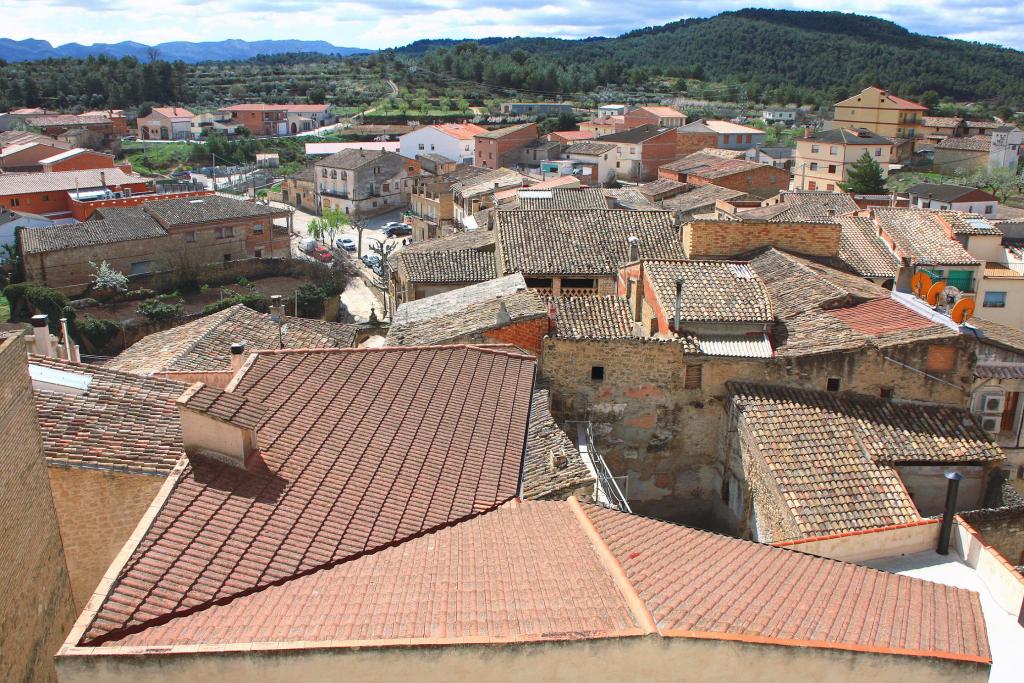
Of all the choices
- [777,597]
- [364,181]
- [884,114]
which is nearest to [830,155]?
[884,114]

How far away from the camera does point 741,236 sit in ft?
77.6

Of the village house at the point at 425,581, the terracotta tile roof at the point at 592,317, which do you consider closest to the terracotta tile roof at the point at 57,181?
the terracotta tile roof at the point at 592,317

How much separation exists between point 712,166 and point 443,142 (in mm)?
34240

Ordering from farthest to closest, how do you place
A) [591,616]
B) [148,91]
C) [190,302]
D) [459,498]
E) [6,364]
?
[148,91]
[190,302]
[459,498]
[6,364]
[591,616]

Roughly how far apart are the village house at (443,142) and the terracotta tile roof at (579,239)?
5171cm

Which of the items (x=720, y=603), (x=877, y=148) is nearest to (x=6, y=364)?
(x=720, y=603)

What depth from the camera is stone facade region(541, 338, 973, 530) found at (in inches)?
704

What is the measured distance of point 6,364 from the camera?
856 centimetres

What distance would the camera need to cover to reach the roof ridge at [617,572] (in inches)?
308

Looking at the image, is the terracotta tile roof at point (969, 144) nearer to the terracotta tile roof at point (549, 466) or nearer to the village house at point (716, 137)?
the village house at point (716, 137)

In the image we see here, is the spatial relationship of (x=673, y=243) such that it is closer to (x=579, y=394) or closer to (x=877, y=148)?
(x=579, y=394)

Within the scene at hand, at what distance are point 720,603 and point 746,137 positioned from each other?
Result: 78488mm

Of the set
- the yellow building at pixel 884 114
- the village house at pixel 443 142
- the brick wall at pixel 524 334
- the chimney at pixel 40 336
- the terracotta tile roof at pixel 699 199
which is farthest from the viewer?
the yellow building at pixel 884 114

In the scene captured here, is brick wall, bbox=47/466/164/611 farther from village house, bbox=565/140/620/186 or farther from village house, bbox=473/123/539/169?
village house, bbox=473/123/539/169
